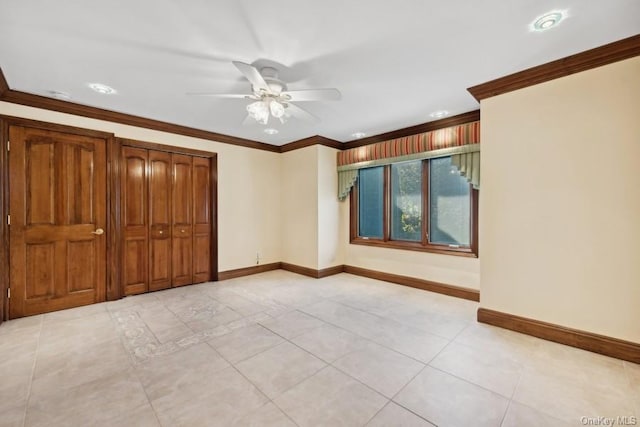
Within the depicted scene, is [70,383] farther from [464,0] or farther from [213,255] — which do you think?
[464,0]

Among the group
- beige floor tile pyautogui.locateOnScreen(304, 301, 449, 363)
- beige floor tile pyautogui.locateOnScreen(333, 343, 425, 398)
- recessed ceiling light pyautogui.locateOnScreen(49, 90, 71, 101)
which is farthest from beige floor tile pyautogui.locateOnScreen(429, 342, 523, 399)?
recessed ceiling light pyautogui.locateOnScreen(49, 90, 71, 101)

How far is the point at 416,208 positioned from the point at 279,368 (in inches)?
134

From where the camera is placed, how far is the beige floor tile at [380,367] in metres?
2.00

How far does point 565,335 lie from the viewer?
102 inches

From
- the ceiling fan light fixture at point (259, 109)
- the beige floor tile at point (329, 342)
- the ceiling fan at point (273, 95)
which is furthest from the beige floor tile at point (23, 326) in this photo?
the ceiling fan light fixture at point (259, 109)

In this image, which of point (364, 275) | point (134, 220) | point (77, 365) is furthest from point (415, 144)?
point (77, 365)

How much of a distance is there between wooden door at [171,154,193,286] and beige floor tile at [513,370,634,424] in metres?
4.62

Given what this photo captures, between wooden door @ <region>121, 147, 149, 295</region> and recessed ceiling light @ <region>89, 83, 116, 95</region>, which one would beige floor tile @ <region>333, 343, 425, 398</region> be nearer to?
wooden door @ <region>121, 147, 149, 295</region>

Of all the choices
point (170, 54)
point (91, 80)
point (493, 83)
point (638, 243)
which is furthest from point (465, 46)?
point (91, 80)

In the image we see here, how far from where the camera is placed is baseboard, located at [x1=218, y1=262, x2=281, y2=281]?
497 cm

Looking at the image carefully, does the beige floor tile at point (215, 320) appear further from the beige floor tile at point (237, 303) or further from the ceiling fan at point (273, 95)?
the ceiling fan at point (273, 95)

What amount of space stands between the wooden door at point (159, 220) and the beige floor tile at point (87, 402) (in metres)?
2.49

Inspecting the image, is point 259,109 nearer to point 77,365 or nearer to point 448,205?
point 77,365

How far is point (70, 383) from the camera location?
6.61 ft
